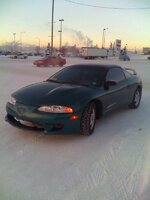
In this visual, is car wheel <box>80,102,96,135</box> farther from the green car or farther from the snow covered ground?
the snow covered ground

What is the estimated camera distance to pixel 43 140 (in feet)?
15.0

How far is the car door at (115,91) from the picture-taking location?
549 centimetres

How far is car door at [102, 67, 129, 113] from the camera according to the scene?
18.0ft

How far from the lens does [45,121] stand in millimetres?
4316

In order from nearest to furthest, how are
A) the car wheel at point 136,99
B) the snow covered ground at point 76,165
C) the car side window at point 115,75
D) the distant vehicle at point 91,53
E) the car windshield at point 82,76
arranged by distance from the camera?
the snow covered ground at point 76,165
the car windshield at point 82,76
the car side window at point 115,75
the car wheel at point 136,99
the distant vehicle at point 91,53

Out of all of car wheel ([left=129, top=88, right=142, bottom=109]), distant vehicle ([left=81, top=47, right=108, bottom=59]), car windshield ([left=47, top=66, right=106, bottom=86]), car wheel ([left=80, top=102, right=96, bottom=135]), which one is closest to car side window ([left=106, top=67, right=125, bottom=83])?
car windshield ([left=47, top=66, right=106, bottom=86])

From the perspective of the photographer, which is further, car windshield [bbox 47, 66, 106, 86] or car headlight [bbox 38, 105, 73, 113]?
car windshield [bbox 47, 66, 106, 86]

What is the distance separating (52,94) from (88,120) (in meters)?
0.82

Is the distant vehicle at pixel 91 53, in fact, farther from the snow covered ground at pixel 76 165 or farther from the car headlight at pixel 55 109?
the car headlight at pixel 55 109

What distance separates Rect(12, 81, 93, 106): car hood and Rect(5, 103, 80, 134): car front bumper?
152mm

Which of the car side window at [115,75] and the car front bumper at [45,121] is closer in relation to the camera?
the car front bumper at [45,121]

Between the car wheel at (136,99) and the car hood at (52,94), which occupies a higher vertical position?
the car hood at (52,94)

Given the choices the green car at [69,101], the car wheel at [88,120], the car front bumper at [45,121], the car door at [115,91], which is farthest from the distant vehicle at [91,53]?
the car front bumper at [45,121]

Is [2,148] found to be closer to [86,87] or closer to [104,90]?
[86,87]
